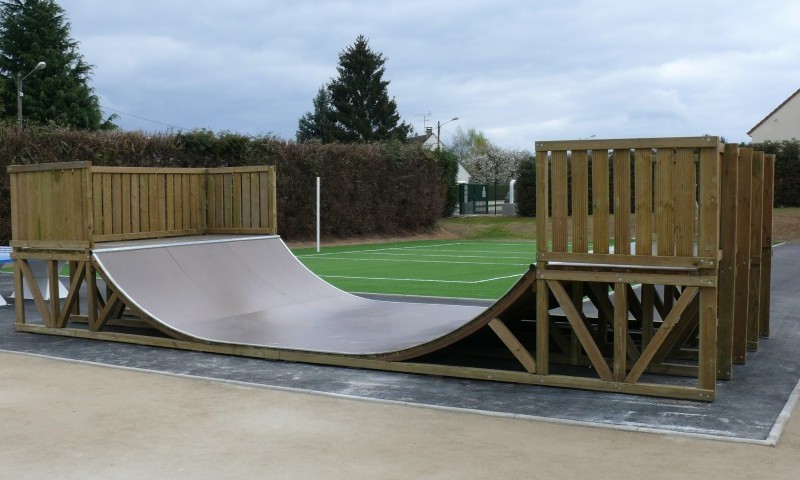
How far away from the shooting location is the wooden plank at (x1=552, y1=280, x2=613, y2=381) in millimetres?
6973

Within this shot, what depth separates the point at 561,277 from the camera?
7059 millimetres

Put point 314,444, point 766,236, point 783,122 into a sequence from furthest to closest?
1. point 783,122
2. point 766,236
3. point 314,444

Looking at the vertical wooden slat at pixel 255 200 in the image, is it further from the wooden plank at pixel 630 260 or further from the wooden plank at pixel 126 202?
the wooden plank at pixel 630 260

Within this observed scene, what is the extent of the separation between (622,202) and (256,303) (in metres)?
5.35

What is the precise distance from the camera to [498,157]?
3017 inches

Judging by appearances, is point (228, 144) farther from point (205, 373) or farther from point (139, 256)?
point (205, 373)

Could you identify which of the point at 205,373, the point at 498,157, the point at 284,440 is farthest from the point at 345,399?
the point at 498,157

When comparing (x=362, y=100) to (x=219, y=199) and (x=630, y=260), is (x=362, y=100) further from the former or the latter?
(x=630, y=260)

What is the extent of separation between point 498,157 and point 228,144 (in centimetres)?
5210

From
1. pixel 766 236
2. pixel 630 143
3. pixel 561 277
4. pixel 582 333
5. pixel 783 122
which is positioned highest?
pixel 783 122

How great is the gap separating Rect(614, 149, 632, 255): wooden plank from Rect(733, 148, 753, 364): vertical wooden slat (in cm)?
179

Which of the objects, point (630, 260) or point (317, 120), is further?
point (317, 120)

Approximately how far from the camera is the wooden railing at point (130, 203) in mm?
9852

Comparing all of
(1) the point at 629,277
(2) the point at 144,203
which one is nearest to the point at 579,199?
(1) the point at 629,277
